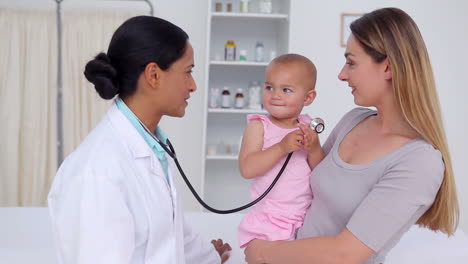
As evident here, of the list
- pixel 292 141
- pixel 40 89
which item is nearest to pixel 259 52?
pixel 40 89

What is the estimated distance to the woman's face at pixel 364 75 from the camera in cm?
125

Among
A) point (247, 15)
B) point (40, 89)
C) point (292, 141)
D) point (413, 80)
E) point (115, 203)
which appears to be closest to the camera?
point (115, 203)

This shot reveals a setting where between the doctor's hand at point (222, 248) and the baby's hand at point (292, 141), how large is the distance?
559 mm

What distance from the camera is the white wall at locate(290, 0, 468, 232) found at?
348 cm

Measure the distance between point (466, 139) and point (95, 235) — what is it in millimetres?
3196

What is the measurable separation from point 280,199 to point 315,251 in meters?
0.23

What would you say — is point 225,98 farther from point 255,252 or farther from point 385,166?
point 385,166

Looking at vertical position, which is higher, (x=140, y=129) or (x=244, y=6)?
(x=244, y=6)

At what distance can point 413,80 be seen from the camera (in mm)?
1188

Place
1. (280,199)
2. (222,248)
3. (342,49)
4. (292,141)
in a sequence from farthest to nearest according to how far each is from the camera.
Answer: (342,49) < (222,248) < (280,199) < (292,141)

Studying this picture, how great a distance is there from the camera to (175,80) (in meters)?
1.25

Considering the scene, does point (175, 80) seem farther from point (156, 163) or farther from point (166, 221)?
point (166, 221)

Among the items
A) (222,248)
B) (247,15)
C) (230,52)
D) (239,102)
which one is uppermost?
(247,15)

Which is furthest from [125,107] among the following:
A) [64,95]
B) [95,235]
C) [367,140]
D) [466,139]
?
[466,139]
